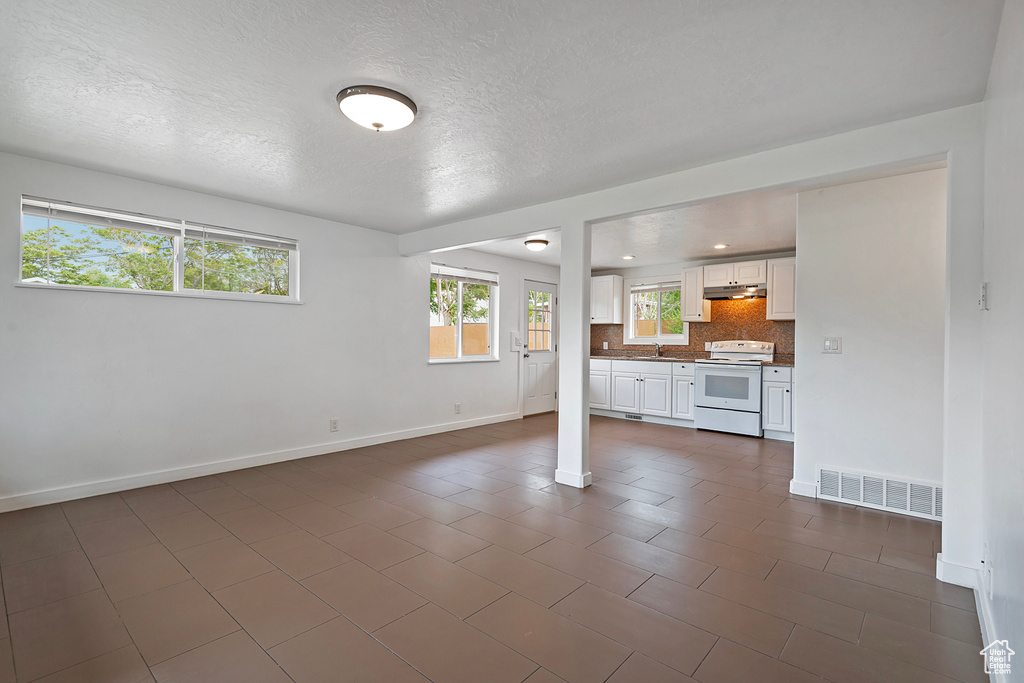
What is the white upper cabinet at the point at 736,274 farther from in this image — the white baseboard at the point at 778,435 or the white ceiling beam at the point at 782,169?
the white ceiling beam at the point at 782,169

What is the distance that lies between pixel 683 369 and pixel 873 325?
3.24 meters

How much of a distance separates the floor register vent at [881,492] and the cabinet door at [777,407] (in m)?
2.23

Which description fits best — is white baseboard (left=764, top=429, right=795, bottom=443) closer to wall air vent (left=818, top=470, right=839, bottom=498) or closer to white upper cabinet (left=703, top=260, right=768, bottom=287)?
white upper cabinet (left=703, top=260, right=768, bottom=287)

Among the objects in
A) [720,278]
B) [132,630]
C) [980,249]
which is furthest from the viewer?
[720,278]

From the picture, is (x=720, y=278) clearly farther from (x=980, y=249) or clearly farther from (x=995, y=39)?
(x=995, y=39)

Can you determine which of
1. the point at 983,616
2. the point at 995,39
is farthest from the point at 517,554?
the point at 995,39

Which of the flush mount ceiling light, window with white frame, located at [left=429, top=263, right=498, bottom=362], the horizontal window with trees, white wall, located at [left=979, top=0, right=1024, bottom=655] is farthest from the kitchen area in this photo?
the flush mount ceiling light

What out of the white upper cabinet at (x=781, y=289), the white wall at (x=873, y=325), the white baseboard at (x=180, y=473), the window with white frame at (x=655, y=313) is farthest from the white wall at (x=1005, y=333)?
the window with white frame at (x=655, y=313)

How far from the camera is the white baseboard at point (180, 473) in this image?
3.29 m

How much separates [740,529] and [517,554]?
1.48 m

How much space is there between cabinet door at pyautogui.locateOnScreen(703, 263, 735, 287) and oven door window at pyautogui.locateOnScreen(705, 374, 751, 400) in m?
1.32

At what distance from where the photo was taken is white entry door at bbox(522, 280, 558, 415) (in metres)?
7.32

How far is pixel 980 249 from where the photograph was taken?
223 centimetres

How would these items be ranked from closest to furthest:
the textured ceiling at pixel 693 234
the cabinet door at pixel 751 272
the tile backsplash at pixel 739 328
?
the textured ceiling at pixel 693 234 < the cabinet door at pixel 751 272 < the tile backsplash at pixel 739 328
